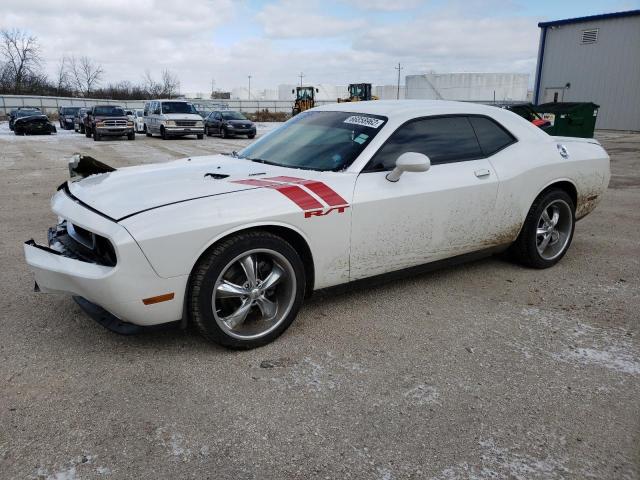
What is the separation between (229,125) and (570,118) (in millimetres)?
15264

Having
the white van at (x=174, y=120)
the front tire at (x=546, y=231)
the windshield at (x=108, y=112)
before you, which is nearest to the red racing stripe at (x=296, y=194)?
the front tire at (x=546, y=231)

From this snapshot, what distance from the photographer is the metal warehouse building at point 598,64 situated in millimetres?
26906

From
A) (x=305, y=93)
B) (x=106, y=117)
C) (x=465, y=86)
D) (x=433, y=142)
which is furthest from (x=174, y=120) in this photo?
(x=465, y=86)

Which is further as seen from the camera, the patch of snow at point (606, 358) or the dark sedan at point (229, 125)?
the dark sedan at point (229, 125)

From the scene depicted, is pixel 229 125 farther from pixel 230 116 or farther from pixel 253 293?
pixel 253 293

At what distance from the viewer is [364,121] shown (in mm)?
3830

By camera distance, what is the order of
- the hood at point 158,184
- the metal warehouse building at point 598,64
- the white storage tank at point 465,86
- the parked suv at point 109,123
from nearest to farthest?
the hood at point 158,184, the parked suv at point 109,123, the metal warehouse building at point 598,64, the white storage tank at point 465,86

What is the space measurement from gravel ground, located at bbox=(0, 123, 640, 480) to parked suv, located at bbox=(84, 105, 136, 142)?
69.4 feet

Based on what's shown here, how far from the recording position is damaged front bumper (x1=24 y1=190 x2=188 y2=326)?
8.91 feet

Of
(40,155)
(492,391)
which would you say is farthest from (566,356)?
(40,155)

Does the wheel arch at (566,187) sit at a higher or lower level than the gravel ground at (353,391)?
higher

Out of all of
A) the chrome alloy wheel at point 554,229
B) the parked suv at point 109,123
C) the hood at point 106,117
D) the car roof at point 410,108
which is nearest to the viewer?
the car roof at point 410,108

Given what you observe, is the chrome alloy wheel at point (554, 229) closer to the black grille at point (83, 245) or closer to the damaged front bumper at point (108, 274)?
the damaged front bumper at point (108, 274)

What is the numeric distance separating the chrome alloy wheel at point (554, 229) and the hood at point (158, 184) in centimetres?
249
